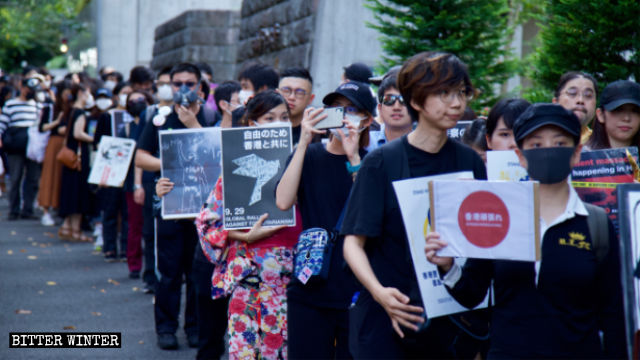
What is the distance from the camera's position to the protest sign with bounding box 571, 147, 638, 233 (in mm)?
4664

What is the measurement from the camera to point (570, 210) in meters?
3.48

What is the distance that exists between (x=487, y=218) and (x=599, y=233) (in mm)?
505

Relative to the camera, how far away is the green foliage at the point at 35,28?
52.1 m

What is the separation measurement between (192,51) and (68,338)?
58.3 feet

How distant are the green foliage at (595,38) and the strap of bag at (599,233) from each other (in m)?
5.01

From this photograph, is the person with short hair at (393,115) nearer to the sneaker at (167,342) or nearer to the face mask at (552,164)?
the face mask at (552,164)

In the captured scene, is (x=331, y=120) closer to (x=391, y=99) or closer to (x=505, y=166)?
(x=391, y=99)

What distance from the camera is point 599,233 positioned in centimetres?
348

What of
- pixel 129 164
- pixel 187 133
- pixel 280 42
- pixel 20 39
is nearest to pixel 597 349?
pixel 187 133

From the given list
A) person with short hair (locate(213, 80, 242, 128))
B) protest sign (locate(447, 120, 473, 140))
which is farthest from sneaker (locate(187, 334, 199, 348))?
protest sign (locate(447, 120, 473, 140))

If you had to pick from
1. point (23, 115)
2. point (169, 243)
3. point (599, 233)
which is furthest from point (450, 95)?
point (23, 115)

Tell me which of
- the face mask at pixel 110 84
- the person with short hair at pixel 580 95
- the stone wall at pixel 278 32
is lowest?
the person with short hair at pixel 580 95

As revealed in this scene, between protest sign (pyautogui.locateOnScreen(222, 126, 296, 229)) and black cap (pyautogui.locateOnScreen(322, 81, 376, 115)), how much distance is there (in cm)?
89

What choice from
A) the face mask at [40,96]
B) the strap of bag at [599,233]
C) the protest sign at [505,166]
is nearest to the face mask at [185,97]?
the protest sign at [505,166]
